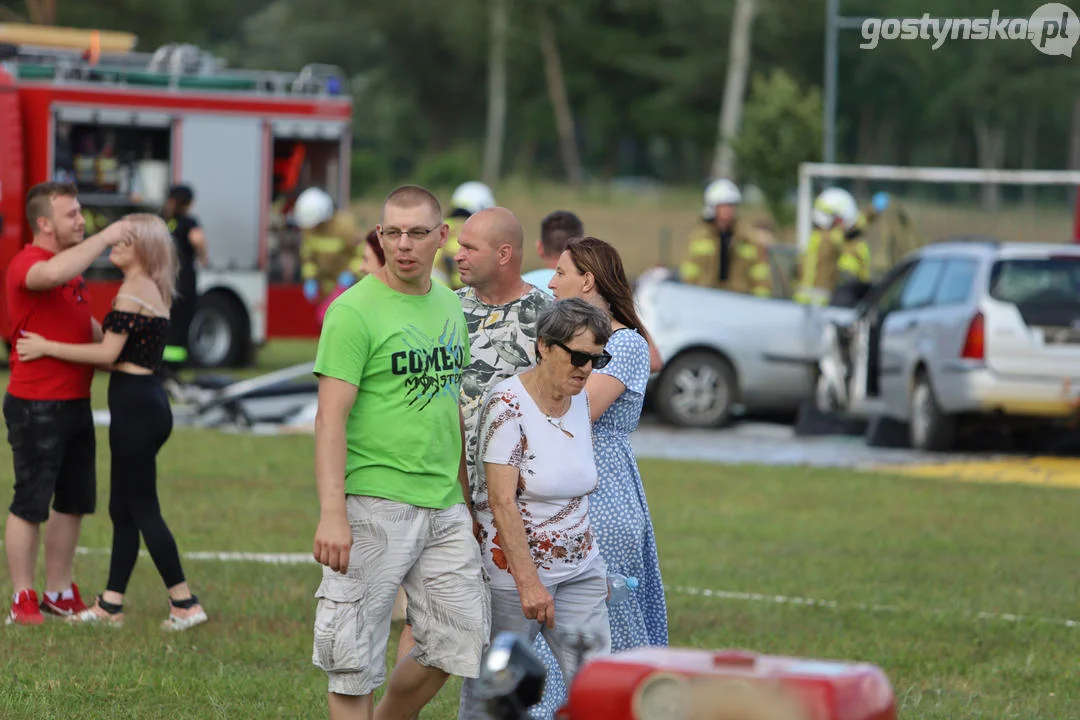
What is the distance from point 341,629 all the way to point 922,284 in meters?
10.5

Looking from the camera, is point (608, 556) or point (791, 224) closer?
point (608, 556)

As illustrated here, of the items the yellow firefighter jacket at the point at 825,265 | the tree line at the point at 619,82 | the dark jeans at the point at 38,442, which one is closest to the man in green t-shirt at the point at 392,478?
the dark jeans at the point at 38,442

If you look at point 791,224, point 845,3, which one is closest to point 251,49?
point 845,3

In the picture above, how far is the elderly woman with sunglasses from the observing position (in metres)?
4.69

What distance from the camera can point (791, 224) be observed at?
4216cm

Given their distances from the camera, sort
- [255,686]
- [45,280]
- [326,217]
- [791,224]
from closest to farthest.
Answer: [255,686] < [45,280] < [326,217] < [791,224]

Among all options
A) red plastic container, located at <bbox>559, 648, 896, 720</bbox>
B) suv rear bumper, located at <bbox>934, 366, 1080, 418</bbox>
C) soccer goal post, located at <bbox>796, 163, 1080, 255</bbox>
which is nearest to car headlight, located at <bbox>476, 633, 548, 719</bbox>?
red plastic container, located at <bbox>559, 648, 896, 720</bbox>

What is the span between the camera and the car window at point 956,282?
44.4 feet

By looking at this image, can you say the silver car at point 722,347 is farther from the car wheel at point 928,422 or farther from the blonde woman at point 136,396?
the blonde woman at point 136,396

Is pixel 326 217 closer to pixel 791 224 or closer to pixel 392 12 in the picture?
pixel 791 224

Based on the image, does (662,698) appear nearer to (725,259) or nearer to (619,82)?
(725,259)

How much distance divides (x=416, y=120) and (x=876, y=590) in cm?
6442

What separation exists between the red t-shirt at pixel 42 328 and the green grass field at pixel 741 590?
3.18 feet

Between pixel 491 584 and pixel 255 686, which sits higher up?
pixel 491 584
